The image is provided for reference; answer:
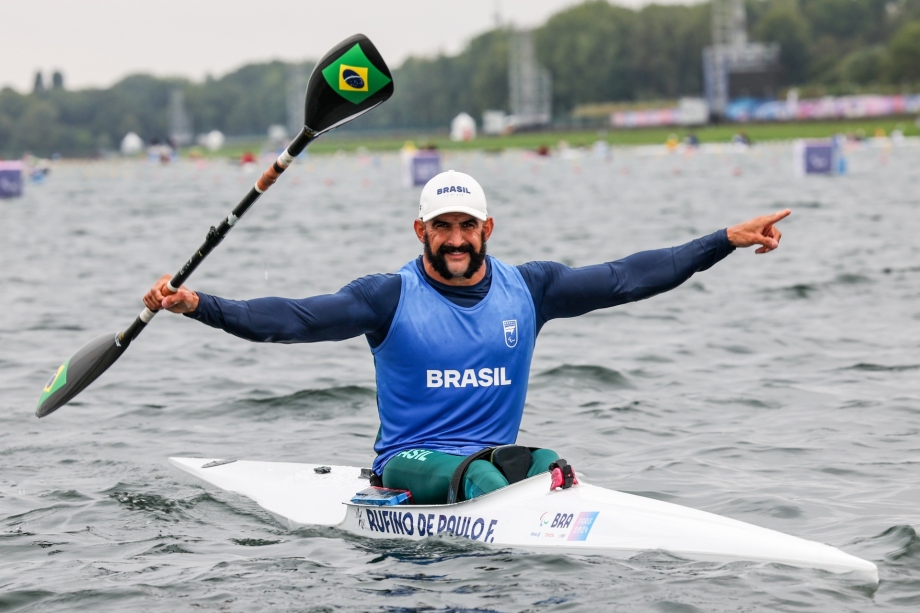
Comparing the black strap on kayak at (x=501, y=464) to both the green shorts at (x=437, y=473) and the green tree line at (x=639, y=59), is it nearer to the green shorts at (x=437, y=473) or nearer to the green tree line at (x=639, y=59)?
the green shorts at (x=437, y=473)

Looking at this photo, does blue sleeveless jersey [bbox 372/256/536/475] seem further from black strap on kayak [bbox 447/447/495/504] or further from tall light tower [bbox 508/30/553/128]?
tall light tower [bbox 508/30/553/128]

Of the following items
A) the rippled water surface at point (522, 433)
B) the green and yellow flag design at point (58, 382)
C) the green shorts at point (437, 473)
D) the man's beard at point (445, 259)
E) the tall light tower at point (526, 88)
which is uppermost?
the tall light tower at point (526, 88)

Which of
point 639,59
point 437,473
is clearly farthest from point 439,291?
point 639,59

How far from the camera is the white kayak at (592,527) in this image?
19.3 feet

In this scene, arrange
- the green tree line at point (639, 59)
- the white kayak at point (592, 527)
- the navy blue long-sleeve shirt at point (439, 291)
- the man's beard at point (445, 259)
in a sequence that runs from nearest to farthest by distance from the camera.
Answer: the white kayak at point (592, 527), the navy blue long-sleeve shirt at point (439, 291), the man's beard at point (445, 259), the green tree line at point (639, 59)

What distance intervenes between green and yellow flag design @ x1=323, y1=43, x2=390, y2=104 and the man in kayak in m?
1.24

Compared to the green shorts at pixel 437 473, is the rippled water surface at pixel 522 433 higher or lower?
lower

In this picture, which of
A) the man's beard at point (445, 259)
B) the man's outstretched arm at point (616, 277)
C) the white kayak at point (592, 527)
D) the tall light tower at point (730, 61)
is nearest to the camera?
the white kayak at point (592, 527)

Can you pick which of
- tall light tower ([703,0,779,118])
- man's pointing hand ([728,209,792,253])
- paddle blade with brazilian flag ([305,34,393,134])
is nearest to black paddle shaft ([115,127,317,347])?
paddle blade with brazilian flag ([305,34,393,134])

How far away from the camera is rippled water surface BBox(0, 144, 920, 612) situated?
6055 millimetres

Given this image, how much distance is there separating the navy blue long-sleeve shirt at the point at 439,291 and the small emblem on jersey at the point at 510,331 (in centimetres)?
19

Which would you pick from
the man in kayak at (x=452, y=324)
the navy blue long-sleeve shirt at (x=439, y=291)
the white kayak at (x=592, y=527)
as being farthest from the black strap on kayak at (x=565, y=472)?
the navy blue long-sleeve shirt at (x=439, y=291)

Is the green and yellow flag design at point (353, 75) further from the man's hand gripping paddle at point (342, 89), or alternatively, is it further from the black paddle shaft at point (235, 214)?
the black paddle shaft at point (235, 214)

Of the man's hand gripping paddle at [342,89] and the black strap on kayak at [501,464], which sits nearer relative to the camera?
the black strap on kayak at [501,464]
